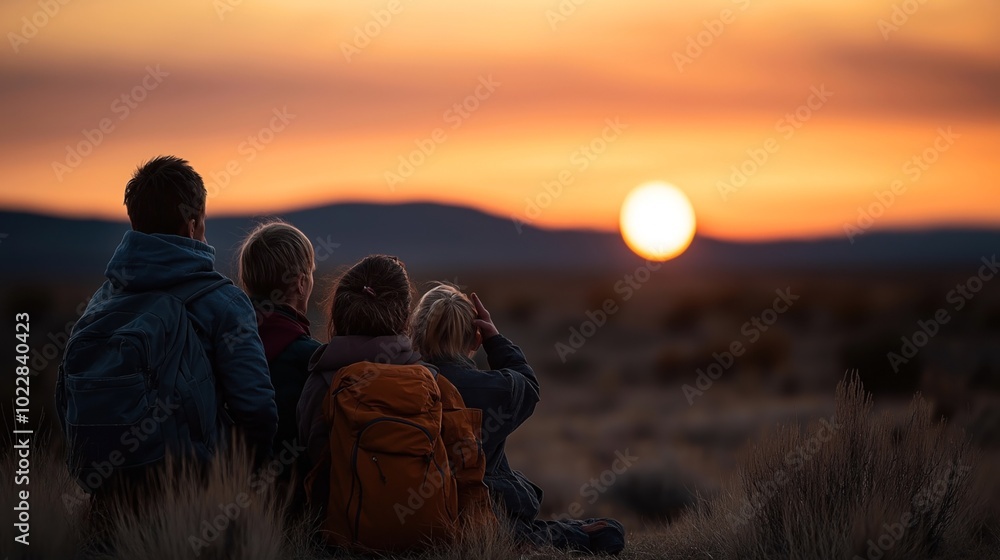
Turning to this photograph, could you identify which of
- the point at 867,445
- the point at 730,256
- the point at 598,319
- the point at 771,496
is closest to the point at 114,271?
the point at 771,496

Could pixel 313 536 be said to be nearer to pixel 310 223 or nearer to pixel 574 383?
pixel 574 383

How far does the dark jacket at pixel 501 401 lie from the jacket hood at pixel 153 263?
1.42 m

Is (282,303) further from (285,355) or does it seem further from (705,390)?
(705,390)

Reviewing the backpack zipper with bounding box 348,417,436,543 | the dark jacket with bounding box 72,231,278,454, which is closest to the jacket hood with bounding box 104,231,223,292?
the dark jacket with bounding box 72,231,278,454

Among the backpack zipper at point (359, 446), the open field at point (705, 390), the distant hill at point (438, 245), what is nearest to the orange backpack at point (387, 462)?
the backpack zipper at point (359, 446)

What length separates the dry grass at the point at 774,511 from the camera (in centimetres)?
430

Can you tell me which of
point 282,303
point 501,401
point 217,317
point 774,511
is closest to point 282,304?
point 282,303

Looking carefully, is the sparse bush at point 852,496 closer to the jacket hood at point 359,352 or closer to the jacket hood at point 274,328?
the jacket hood at point 359,352

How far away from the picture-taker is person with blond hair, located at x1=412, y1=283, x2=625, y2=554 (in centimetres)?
501

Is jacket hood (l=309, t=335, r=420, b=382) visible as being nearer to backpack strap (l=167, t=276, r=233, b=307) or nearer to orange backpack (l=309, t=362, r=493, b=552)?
orange backpack (l=309, t=362, r=493, b=552)

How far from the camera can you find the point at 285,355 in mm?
5070

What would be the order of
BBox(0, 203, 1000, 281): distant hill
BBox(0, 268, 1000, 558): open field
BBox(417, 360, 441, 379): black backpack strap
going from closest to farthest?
BBox(417, 360, 441, 379): black backpack strap < BBox(0, 268, 1000, 558): open field < BBox(0, 203, 1000, 281): distant hill

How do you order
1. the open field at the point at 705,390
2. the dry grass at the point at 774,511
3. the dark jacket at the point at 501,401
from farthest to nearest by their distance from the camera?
the open field at the point at 705,390
the dark jacket at the point at 501,401
the dry grass at the point at 774,511

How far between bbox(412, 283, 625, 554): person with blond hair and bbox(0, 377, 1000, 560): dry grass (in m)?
0.24
